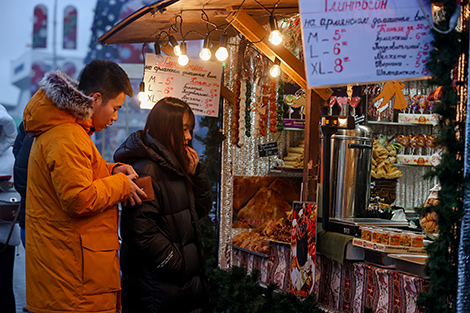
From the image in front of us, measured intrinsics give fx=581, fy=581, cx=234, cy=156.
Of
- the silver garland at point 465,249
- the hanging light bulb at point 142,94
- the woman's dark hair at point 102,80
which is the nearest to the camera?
the silver garland at point 465,249

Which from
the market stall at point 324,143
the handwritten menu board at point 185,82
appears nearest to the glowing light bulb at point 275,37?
the market stall at point 324,143

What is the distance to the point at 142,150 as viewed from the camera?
3.57m

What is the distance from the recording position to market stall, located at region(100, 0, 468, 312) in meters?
2.56

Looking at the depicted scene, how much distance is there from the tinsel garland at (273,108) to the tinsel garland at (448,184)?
13.3ft

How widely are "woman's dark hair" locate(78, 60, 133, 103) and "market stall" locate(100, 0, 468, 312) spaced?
3.55 feet

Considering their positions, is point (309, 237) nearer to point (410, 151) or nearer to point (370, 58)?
point (370, 58)

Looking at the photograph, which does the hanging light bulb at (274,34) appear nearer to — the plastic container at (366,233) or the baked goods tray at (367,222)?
the baked goods tray at (367,222)

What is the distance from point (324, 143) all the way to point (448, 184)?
2.85m

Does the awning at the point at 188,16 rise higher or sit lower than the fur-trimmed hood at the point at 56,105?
higher

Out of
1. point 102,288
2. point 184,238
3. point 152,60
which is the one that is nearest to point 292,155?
point 152,60

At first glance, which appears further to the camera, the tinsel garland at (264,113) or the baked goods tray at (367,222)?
the tinsel garland at (264,113)

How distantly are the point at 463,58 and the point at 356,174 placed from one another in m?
2.91

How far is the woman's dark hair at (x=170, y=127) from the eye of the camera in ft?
12.0

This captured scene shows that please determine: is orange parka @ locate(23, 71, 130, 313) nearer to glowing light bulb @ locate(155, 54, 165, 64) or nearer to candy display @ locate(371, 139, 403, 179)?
glowing light bulb @ locate(155, 54, 165, 64)
